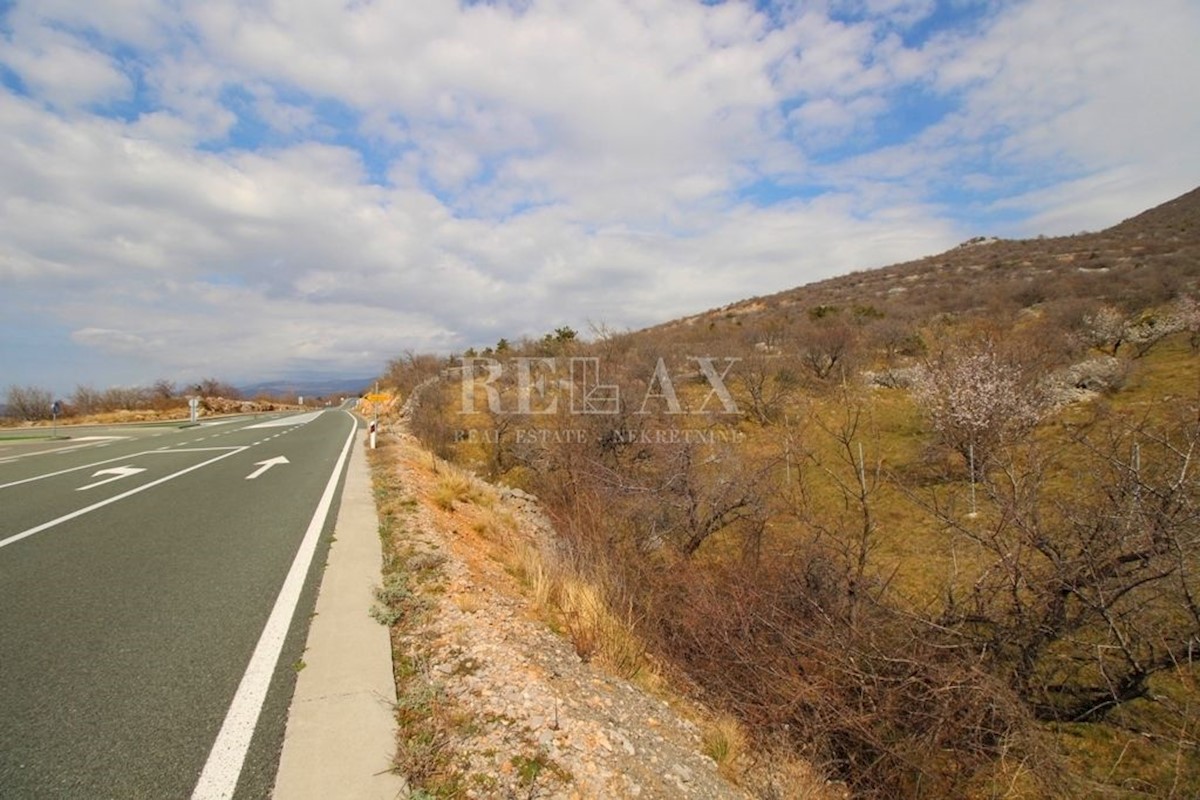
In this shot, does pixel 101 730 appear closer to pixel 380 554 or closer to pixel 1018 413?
pixel 380 554

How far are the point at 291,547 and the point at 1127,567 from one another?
25.0ft

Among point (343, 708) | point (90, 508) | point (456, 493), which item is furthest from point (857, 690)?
point (90, 508)

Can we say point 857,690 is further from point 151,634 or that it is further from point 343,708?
point 151,634

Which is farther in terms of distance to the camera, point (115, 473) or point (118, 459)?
point (118, 459)

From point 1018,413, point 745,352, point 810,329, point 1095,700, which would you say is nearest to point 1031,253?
point 810,329

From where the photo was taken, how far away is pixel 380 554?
18.9 feet

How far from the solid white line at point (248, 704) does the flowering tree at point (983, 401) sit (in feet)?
40.3

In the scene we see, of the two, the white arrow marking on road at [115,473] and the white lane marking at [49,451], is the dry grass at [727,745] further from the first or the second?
the white lane marking at [49,451]

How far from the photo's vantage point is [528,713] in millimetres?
3086

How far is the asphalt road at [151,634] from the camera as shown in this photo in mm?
2561

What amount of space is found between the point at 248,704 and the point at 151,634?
1442 millimetres

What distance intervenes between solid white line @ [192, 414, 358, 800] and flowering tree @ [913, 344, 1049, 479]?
484 inches

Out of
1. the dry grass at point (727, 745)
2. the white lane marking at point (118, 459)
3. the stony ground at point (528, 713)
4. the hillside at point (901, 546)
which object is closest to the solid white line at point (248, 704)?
the stony ground at point (528, 713)

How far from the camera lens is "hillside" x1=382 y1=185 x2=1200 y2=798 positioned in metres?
4.02
